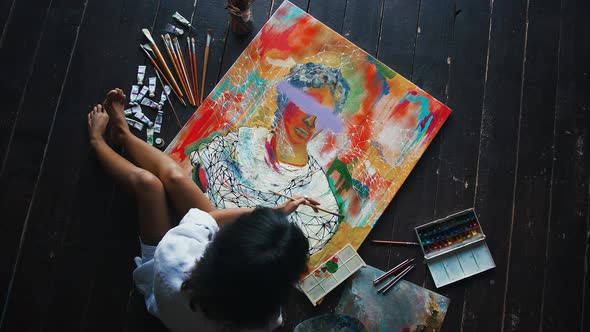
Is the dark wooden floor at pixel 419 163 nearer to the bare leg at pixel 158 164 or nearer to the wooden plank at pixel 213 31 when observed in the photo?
the wooden plank at pixel 213 31

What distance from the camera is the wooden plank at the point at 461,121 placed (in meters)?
1.73

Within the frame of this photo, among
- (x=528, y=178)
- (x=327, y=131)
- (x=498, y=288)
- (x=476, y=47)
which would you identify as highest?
(x=476, y=47)

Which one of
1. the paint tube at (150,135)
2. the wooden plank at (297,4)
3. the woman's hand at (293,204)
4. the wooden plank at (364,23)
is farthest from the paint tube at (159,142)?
the wooden plank at (364,23)

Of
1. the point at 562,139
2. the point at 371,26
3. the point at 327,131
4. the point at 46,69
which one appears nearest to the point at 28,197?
the point at 46,69

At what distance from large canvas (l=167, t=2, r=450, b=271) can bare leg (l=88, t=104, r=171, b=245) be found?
169mm

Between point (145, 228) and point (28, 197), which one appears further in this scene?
point (28, 197)

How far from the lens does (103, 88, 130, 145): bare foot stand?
169 cm

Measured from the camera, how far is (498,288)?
1.69m

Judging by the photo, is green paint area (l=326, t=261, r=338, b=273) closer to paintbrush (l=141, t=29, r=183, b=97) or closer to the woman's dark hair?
the woman's dark hair

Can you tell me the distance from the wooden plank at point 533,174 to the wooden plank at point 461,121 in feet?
0.54

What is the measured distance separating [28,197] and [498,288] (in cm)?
166

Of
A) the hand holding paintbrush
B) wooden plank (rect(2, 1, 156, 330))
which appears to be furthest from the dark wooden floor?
the hand holding paintbrush

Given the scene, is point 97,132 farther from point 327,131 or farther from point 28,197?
point 327,131

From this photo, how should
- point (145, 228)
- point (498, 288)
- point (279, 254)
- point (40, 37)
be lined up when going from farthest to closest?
point (40, 37) → point (498, 288) → point (145, 228) → point (279, 254)
